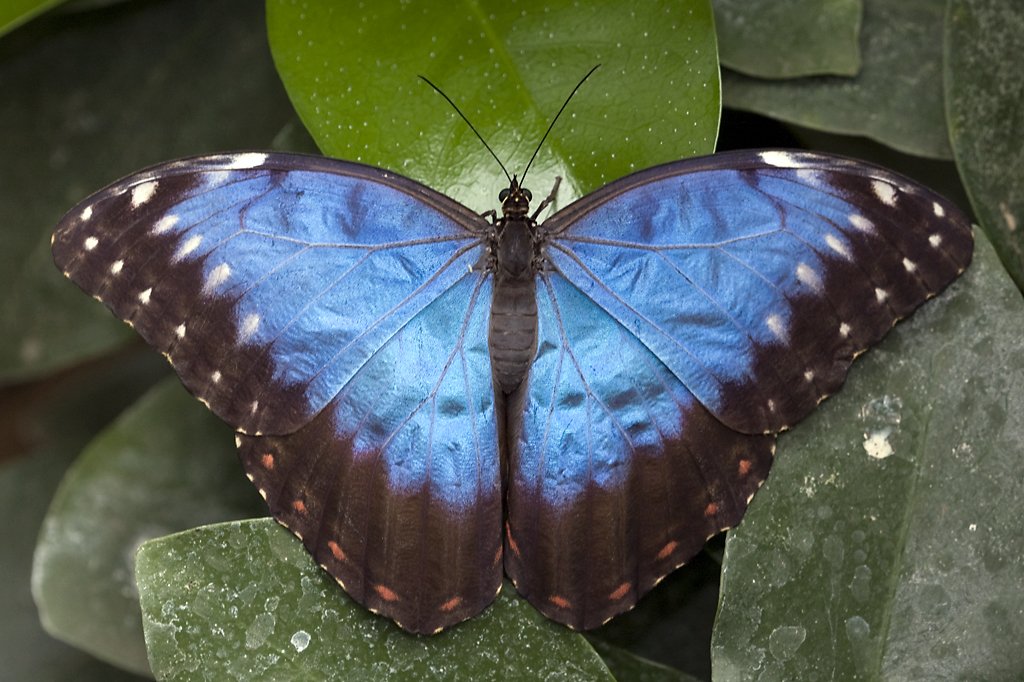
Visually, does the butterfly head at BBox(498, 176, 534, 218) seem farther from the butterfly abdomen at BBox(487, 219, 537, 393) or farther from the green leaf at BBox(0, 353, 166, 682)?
the green leaf at BBox(0, 353, 166, 682)

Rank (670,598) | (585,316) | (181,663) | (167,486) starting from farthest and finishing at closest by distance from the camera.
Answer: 1. (167,486)
2. (670,598)
3. (585,316)
4. (181,663)

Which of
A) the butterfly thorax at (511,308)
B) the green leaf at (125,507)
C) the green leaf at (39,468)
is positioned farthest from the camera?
the green leaf at (39,468)

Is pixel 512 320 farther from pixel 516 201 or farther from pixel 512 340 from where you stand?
pixel 516 201

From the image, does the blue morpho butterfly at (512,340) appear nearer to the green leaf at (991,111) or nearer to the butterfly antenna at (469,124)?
the butterfly antenna at (469,124)

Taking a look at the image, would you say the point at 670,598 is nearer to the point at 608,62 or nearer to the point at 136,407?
the point at 608,62

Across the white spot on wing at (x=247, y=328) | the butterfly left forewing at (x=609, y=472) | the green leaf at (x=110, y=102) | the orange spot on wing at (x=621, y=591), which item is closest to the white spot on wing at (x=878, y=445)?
the butterfly left forewing at (x=609, y=472)

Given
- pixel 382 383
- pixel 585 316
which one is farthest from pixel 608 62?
pixel 382 383
